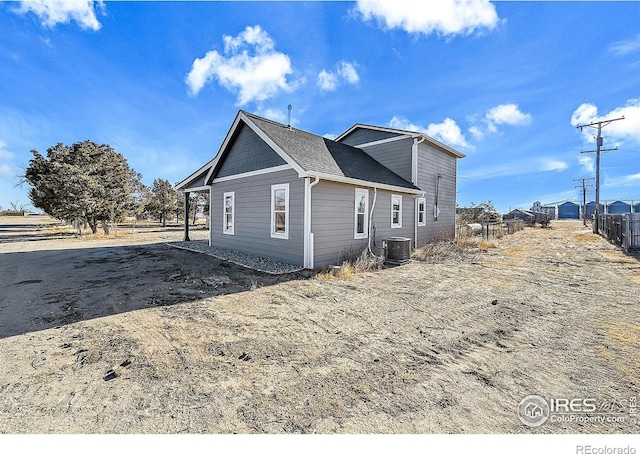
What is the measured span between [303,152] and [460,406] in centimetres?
807

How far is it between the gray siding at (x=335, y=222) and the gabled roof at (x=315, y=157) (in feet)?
1.44

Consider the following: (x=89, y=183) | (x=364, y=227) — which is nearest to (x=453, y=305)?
(x=364, y=227)

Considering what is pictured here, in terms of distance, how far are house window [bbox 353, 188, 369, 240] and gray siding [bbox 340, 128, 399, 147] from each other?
499cm

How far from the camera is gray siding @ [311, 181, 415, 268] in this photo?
27.5ft

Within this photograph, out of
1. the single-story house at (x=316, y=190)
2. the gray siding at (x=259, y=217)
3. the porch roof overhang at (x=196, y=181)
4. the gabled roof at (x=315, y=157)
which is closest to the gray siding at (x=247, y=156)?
the single-story house at (x=316, y=190)

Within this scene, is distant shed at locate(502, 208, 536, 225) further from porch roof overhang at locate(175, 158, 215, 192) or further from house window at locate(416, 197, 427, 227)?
porch roof overhang at locate(175, 158, 215, 192)

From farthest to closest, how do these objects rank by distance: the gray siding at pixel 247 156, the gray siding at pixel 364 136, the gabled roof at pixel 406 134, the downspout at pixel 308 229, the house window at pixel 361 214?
the gray siding at pixel 364 136, the gabled roof at pixel 406 134, the house window at pixel 361 214, the gray siding at pixel 247 156, the downspout at pixel 308 229

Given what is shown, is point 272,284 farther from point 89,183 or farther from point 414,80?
point 89,183

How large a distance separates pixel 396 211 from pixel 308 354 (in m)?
9.27

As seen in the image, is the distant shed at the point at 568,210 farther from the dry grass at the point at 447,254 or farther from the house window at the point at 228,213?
the house window at the point at 228,213

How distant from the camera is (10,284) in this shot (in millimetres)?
6395

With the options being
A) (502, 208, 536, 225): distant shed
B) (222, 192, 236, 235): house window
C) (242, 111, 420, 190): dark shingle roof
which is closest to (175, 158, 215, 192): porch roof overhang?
(222, 192, 236, 235): house window

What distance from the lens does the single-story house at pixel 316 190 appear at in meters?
8.44

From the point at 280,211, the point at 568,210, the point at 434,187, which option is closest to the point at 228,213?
the point at 280,211
